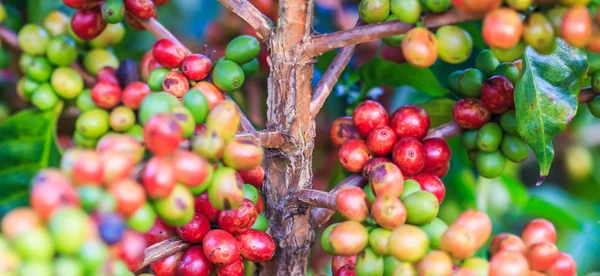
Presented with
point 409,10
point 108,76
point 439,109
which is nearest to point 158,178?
point 409,10

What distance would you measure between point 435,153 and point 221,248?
0.40 m

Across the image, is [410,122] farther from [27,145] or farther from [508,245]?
[27,145]

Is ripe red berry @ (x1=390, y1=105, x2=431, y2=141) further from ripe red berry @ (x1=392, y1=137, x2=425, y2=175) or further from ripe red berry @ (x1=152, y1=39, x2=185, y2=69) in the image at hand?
ripe red berry @ (x1=152, y1=39, x2=185, y2=69)

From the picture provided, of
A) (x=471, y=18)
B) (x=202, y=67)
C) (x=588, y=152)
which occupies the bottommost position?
(x=202, y=67)

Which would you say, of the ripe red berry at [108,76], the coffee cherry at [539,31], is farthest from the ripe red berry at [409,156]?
the ripe red berry at [108,76]

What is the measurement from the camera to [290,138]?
0.98 m

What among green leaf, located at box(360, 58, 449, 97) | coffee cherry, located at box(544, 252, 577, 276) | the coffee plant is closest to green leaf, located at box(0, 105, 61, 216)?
the coffee plant

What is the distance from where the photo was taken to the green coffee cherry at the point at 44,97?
4.27ft

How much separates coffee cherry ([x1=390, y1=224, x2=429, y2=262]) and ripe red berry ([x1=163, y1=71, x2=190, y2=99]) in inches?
16.5

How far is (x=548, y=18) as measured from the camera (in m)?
0.73

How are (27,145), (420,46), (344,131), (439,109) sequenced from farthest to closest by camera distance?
(27,145) → (439,109) → (344,131) → (420,46)

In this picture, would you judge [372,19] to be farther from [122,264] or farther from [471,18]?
[122,264]

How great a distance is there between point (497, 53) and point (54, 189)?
1.75ft

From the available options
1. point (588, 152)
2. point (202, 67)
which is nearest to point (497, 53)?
point (202, 67)
